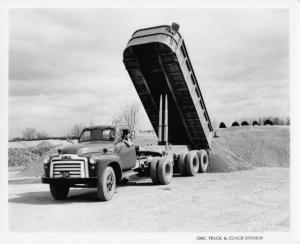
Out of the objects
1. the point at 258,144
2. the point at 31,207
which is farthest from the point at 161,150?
the point at 258,144

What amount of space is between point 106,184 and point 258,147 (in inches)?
444

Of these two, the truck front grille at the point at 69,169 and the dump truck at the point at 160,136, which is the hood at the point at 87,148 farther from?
the truck front grille at the point at 69,169

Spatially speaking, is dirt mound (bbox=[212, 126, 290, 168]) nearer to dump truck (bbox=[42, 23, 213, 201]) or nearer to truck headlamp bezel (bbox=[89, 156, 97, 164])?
dump truck (bbox=[42, 23, 213, 201])

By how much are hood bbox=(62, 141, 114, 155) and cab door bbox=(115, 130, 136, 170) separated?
30 cm

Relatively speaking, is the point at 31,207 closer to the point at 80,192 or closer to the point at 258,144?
the point at 80,192

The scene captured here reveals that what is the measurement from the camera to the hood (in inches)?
373

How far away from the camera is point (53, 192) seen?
10055mm

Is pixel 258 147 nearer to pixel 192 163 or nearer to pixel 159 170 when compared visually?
pixel 192 163

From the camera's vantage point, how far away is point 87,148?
9.62m

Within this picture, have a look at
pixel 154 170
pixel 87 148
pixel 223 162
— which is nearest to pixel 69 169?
pixel 87 148

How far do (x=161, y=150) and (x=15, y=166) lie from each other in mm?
14303

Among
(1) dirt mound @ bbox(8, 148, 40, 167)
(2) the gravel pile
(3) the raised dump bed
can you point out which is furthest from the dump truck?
(1) dirt mound @ bbox(8, 148, 40, 167)

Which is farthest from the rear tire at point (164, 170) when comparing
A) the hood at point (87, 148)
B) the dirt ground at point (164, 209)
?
the hood at point (87, 148)

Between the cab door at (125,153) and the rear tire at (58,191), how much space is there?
168cm
